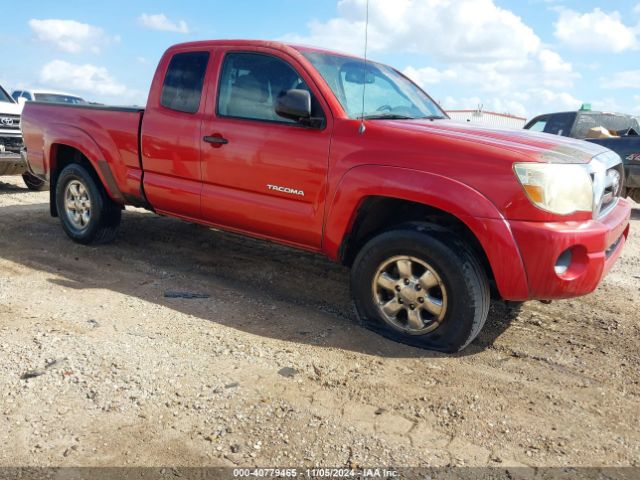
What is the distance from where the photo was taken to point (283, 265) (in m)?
5.09

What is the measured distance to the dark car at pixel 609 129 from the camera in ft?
26.3

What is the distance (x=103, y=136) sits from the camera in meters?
4.97

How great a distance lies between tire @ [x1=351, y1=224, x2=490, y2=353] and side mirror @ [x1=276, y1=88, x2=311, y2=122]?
38.3 inches

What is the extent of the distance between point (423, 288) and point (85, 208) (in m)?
3.73

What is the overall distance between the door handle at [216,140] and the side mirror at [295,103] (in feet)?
2.23

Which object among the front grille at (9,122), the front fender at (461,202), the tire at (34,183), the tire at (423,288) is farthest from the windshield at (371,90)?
the front grille at (9,122)

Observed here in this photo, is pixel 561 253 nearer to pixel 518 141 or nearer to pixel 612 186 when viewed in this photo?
pixel 518 141

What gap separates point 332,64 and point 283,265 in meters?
1.93

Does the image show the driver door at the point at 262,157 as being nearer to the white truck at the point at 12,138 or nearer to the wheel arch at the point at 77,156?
the wheel arch at the point at 77,156

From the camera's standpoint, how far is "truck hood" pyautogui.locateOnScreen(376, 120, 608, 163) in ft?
10.0

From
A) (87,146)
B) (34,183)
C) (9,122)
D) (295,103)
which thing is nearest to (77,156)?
(87,146)

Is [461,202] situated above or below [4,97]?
below

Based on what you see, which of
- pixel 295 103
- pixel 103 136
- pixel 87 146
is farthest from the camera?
pixel 87 146

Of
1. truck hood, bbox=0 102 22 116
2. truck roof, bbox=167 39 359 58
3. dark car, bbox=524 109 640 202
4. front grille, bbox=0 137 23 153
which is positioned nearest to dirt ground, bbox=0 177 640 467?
truck roof, bbox=167 39 359 58
